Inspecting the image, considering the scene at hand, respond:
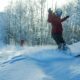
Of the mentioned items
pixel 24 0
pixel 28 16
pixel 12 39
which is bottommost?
pixel 12 39

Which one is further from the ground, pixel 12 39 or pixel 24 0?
pixel 24 0

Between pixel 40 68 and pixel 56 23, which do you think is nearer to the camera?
pixel 40 68

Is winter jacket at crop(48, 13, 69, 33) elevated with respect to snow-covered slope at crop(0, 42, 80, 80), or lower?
elevated

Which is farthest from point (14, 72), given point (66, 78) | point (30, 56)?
point (30, 56)

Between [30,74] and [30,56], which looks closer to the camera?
[30,74]

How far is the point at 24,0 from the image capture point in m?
15.4

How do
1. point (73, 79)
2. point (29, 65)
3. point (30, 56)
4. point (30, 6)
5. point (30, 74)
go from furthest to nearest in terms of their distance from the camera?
point (30, 6) < point (30, 56) < point (29, 65) < point (30, 74) < point (73, 79)

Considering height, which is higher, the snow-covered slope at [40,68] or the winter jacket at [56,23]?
the winter jacket at [56,23]

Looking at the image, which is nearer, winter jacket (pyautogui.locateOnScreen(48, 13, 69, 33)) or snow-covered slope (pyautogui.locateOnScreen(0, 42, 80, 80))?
snow-covered slope (pyautogui.locateOnScreen(0, 42, 80, 80))

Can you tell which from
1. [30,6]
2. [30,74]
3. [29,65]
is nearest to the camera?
[30,74]

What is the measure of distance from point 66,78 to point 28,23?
43.0 ft

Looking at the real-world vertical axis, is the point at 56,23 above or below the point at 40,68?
above

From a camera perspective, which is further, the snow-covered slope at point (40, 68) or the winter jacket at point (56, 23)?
the winter jacket at point (56, 23)

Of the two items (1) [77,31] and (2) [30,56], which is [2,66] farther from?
(1) [77,31]
